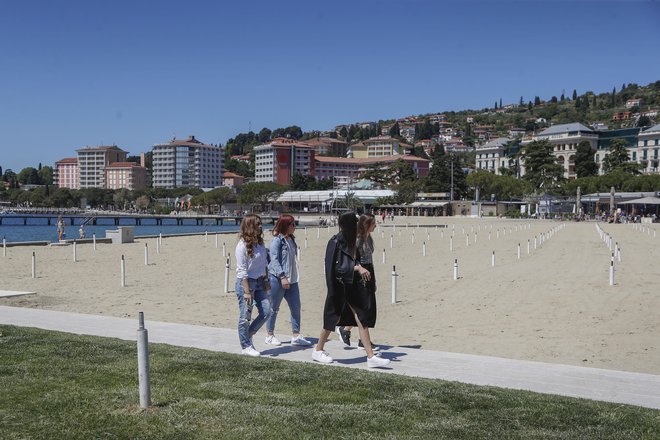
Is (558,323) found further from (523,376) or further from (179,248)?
(179,248)

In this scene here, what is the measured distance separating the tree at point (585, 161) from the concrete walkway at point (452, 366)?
141148mm

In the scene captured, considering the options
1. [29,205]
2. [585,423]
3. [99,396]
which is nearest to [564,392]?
[585,423]

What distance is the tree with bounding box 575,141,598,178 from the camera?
140500mm

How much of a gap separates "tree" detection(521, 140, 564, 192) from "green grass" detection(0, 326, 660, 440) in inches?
4902

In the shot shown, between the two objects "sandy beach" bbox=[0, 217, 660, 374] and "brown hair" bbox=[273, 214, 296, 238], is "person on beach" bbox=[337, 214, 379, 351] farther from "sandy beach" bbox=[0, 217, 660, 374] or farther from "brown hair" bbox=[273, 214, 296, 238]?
"sandy beach" bbox=[0, 217, 660, 374]

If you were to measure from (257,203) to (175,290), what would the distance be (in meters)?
144

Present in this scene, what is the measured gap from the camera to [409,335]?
12.0m

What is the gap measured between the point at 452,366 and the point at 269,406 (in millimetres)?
3074

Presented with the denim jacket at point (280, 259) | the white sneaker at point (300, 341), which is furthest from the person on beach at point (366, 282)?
the denim jacket at point (280, 259)

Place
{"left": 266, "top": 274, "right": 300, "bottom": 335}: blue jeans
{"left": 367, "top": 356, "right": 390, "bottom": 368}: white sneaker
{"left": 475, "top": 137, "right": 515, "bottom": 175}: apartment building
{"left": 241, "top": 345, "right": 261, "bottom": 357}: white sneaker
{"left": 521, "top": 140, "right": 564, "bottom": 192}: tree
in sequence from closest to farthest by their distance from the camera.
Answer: {"left": 367, "top": 356, "right": 390, "bottom": 368}: white sneaker
{"left": 241, "top": 345, "right": 261, "bottom": 357}: white sneaker
{"left": 266, "top": 274, "right": 300, "bottom": 335}: blue jeans
{"left": 521, "top": 140, "right": 564, "bottom": 192}: tree
{"left": 475, "top": 137, "right": 515, "bottom": 175}: apartment building

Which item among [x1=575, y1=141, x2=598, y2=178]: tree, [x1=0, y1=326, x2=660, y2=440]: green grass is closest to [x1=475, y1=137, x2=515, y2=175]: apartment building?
[x1=575, y1=141, x2=598, y2=178]: tree

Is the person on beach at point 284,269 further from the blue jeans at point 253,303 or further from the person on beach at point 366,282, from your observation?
the person on beach at point 366,282

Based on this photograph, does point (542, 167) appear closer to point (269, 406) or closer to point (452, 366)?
point (452, 366)

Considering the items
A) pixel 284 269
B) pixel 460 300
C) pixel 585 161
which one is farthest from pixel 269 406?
pixel 585 161
